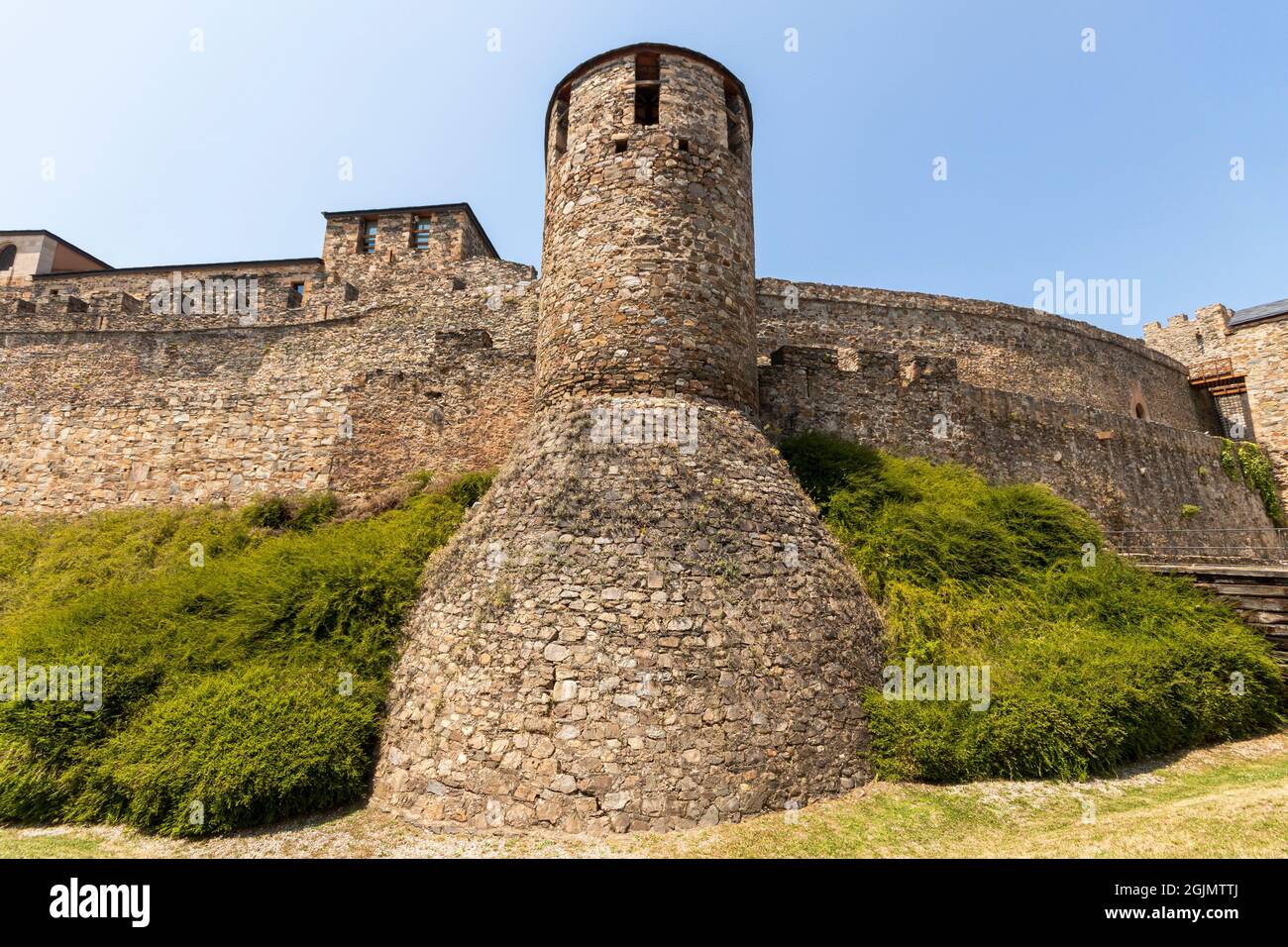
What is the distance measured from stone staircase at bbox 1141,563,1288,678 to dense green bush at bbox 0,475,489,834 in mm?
11887

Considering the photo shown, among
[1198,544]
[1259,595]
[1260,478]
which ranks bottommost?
[1259,595]

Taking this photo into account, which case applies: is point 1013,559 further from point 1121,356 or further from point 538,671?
point 1121,356

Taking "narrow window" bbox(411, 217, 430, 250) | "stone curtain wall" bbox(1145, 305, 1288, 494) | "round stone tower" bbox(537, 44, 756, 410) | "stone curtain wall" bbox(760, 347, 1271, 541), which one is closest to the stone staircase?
"stone curtain wall" bbox(760, 347, 1271, 541)

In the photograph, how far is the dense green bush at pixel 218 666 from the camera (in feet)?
21.1

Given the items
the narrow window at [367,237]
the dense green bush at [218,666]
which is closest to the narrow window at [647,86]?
the dense green bush at [218,666]

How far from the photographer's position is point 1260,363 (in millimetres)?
24016

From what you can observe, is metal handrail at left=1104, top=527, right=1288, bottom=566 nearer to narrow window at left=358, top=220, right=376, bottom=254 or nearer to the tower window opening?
the tower window opening

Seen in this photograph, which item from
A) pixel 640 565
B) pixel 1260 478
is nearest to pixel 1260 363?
pixel 1260 478

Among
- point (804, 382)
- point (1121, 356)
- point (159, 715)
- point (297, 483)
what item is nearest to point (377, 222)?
point (297, 483)

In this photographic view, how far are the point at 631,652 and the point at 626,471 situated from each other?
2.38 m

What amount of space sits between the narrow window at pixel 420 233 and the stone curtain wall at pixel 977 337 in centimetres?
1435

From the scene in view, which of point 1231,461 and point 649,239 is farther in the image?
point 1231,461

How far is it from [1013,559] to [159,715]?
11.8 metres

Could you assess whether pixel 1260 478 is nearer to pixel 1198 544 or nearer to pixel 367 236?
pixel 1198 544
